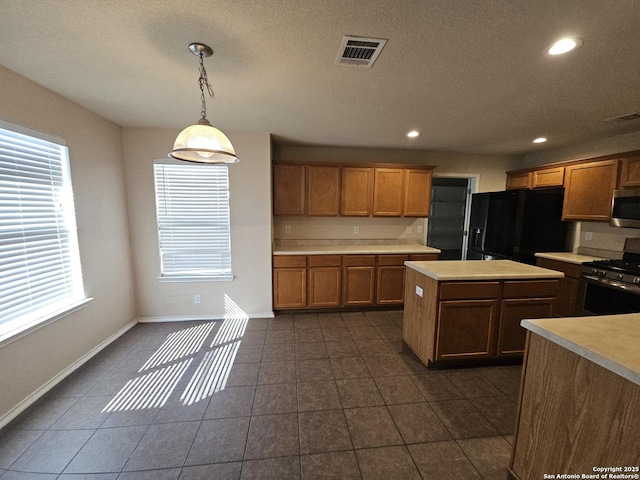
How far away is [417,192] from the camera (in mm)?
4133

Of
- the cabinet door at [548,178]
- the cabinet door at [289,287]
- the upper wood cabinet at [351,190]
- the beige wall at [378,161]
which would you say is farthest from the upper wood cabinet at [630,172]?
the cabinet door at [289,287]

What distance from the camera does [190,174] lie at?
3332 mm

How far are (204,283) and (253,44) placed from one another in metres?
2.89

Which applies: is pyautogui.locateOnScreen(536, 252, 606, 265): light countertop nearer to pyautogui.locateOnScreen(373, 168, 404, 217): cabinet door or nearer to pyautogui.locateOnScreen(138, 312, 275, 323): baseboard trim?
pyautogui.locateOnScreen(373, 168, 404, 217): cabinet door

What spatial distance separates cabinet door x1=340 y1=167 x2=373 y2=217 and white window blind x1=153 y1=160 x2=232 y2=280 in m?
1.72

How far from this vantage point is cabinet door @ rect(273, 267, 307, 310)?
3.68 m

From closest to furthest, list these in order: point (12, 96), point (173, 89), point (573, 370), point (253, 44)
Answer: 1. point (573, 370)
2. point (253, 44)
3. point (12, 96)
4. point (173, 89)

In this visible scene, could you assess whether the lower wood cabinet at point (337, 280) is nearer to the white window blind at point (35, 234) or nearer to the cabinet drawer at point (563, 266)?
the cabinet drawer at point (563, 266)

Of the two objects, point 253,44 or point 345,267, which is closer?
point 253,44

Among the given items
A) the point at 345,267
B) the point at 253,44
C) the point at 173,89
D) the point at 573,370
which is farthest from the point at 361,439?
the point at 173,89

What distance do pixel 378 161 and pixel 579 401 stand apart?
3791 millimetres

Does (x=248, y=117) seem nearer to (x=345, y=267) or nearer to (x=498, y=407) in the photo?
(x=345, y=267)

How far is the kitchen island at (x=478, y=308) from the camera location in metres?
2.32

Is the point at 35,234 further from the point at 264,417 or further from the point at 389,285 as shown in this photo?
the point at 389,285
